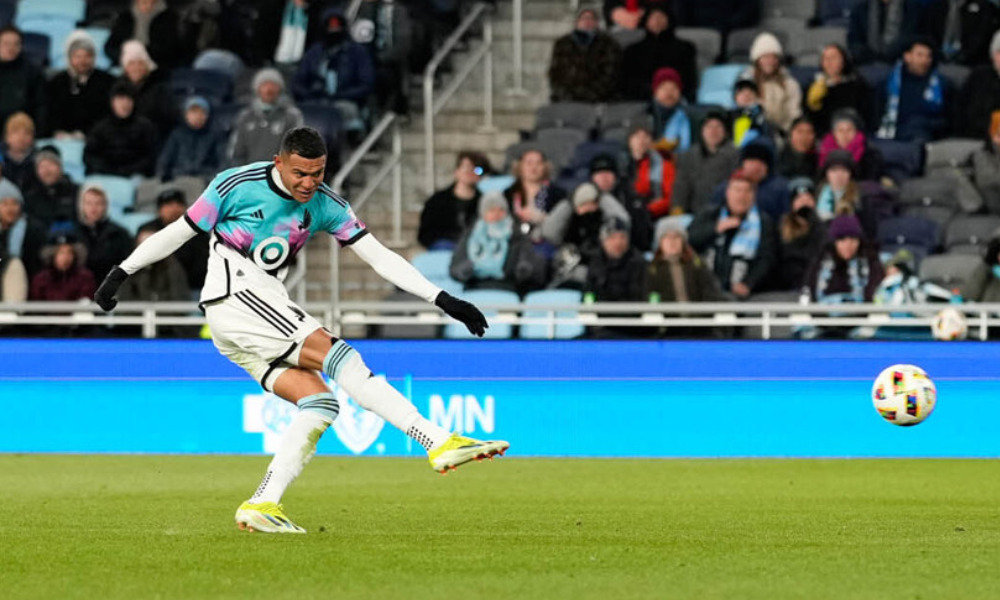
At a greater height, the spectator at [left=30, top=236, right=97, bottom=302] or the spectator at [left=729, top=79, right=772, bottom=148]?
the spectator at [left=729, top=79, right=772, bottom=148]

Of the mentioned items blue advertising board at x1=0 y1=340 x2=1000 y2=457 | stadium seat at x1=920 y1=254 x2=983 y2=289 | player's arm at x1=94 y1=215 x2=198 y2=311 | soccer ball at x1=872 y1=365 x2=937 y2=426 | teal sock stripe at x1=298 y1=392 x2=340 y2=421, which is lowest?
blue advertising board at x1=0 y1=340 x2=1000 y2=457

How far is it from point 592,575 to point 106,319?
9.90m

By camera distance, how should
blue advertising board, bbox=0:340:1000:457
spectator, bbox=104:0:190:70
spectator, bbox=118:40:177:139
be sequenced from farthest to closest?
spectator, bbox=104:0:190:70 → spectator, bbox=118:40:177:139 → blue advertising board, bbox=0:340:1000:457

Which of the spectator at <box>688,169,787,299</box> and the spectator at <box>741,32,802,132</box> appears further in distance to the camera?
the spectator at <box>741,32,802,132</box>

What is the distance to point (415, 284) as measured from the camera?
10555 mm

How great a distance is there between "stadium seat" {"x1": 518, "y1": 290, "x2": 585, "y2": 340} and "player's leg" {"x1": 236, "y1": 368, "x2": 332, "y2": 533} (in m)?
7.24

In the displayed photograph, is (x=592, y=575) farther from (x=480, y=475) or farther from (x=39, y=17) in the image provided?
(x=39, y=17)

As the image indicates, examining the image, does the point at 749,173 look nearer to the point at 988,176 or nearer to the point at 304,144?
the point at 988,176

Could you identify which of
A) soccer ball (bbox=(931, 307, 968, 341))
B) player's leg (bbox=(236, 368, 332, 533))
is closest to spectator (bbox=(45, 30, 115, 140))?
soccer ball (bbox=(931, 307, 968, 341))

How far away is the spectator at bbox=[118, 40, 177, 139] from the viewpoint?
22500 mm

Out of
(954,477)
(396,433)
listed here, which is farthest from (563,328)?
(954,477)

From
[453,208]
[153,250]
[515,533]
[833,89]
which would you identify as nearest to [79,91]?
[453,208]

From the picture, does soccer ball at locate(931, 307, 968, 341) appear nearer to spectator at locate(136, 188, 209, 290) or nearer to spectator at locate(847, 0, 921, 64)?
spectator at locate(847, 0, 921, 64)

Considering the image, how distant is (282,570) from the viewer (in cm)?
873
